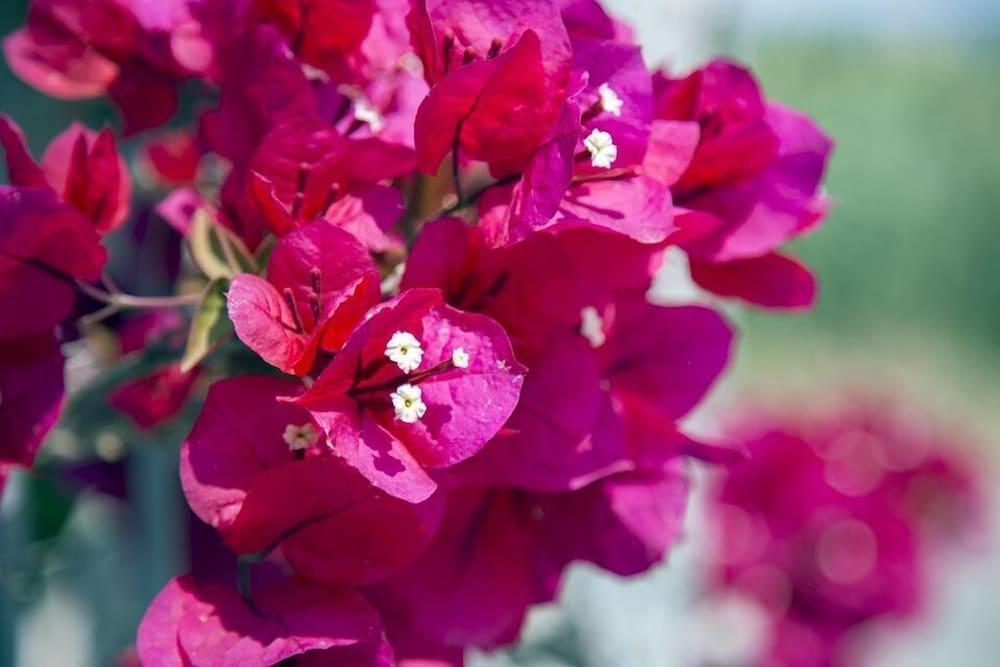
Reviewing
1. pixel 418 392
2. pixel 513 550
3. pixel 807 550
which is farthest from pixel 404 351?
pixel 807 550

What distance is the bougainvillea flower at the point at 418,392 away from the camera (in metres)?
0.36

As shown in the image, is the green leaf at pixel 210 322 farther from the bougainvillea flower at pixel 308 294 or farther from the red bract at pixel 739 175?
the red bract at pixel 739 175

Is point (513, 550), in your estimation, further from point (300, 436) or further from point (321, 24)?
point (321, 24)

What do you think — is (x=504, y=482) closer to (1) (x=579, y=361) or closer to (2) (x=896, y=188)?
(1) (x=579, y=361)

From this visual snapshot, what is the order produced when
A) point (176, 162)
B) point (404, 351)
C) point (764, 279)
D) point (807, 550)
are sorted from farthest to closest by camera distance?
point (807, 550) < point (176, 162) < point (764, 279) < point (404, 351)

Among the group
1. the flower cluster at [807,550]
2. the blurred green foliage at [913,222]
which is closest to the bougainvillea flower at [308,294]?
the flower cluster at [807,550]

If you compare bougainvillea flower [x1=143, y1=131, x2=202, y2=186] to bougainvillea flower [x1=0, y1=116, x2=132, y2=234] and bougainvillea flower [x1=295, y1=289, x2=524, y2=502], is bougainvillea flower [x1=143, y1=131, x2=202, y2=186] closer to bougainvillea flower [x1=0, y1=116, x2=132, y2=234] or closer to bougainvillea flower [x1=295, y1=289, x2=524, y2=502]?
bougainvillea flower [x1=0, y1=116, x2=132, y2=234]

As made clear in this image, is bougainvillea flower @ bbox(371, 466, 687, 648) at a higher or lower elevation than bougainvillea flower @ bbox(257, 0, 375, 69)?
Answer: lower

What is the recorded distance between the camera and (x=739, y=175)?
1.50ft

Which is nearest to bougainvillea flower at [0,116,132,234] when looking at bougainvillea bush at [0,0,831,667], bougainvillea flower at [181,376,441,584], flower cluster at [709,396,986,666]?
bougainvillea bush at [0,0,831,667]

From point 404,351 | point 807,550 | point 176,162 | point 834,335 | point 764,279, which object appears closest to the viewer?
point 404,351

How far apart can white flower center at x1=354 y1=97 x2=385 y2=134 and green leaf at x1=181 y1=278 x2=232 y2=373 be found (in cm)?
9

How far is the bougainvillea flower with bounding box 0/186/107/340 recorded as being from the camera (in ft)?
1.30

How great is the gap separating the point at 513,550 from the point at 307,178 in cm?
17
